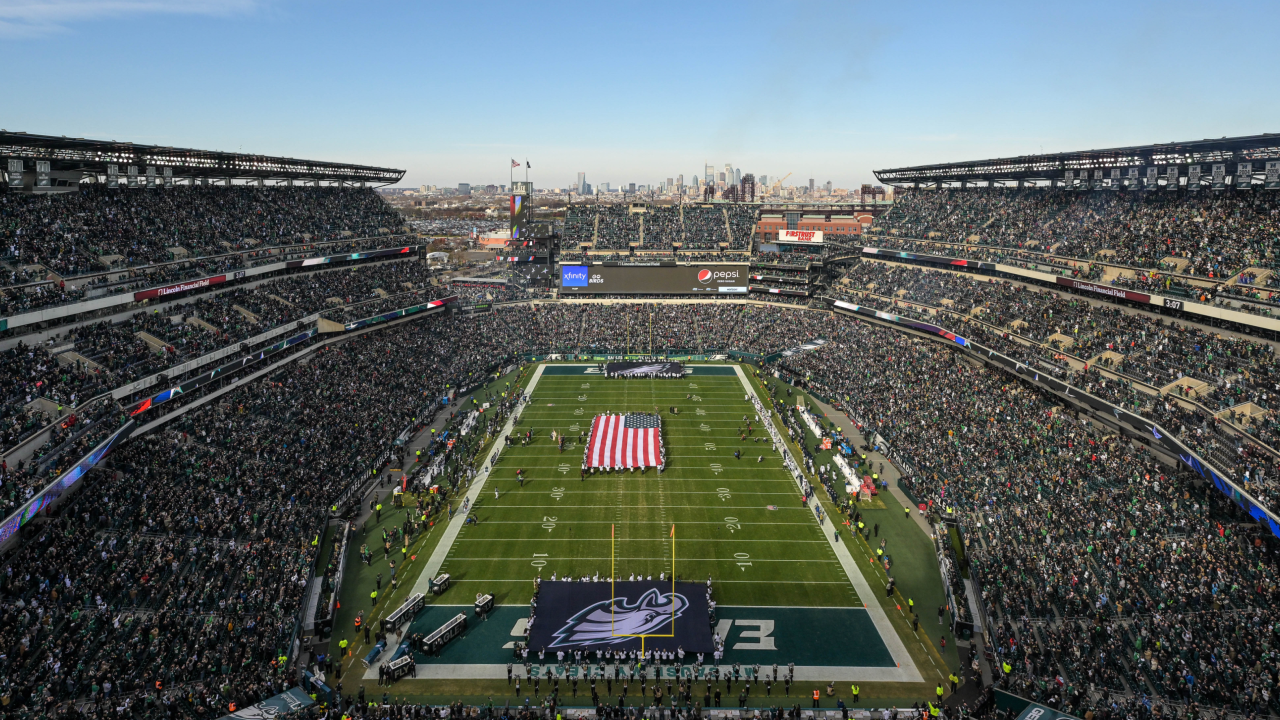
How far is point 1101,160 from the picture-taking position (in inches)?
1660

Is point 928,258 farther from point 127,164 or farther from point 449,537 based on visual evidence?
point 127,164

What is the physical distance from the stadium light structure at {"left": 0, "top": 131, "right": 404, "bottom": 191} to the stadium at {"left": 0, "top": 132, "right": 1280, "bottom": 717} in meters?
0.32

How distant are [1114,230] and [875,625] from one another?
3163cm

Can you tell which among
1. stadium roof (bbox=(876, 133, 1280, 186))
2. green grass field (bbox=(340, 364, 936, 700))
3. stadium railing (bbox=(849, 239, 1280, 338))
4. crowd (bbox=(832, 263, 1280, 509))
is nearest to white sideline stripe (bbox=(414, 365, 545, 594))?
green grass field (bbox=(340, 364, 936, 700))

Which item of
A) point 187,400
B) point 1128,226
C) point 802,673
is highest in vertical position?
point 1128,226

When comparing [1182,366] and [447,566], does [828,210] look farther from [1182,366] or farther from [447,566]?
[447,566]

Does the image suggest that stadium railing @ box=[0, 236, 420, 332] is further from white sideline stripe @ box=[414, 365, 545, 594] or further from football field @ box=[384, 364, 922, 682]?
football field @ box=[384, 364, 922, 682]

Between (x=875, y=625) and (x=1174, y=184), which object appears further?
(x=1174, y=184)

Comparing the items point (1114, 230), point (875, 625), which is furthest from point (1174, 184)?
point (875, 625)

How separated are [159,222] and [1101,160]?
191 ft

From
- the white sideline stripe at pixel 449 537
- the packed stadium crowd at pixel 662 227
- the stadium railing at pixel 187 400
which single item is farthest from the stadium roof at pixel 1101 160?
the stadium railing at pixel 187 400

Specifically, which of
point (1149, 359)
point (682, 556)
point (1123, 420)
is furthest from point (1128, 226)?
point (682, 556)

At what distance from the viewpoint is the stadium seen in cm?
1938

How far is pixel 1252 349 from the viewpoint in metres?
27.8
